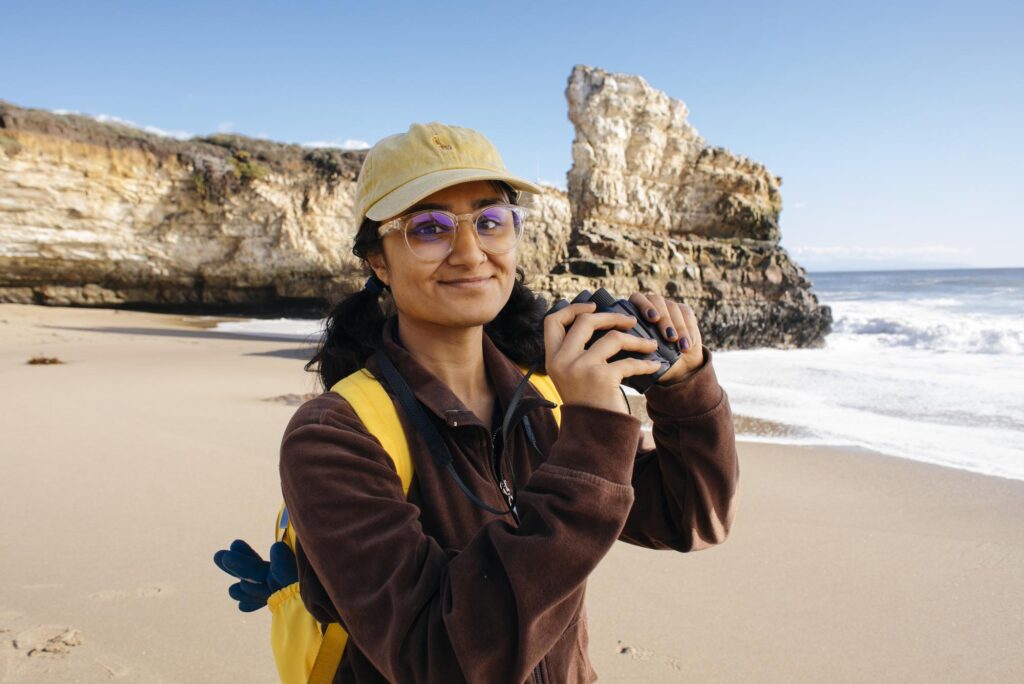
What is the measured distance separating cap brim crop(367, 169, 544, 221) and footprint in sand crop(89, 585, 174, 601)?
2.86 meters

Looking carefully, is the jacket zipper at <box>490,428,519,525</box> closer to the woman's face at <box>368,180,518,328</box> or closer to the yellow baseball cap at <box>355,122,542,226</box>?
the woman's face at <box>368,180,518,328</box>

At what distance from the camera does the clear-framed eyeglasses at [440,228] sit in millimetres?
1322

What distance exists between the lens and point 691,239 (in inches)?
917

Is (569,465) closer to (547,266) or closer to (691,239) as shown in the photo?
(547,266)

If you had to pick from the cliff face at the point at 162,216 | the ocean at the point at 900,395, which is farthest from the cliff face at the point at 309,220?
the ocean at the point at 900,395

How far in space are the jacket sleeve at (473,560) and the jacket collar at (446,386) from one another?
0.75 feet

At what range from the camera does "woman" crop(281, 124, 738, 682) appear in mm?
941

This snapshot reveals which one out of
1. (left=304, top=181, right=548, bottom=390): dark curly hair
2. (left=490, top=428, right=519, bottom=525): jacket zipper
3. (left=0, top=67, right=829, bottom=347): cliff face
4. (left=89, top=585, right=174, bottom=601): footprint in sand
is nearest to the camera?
(left=490, top=428, right=519, bottom=525): jacket zipper

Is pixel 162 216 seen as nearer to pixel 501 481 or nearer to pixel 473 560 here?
pixel 501 481

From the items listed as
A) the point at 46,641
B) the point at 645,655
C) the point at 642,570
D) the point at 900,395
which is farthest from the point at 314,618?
the point at 900,395

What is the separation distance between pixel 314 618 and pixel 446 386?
0.48 metres

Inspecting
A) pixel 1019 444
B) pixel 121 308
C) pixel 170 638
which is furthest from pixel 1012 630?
pixel 121 308

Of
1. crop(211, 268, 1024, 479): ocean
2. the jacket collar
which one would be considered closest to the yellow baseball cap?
the jacket collar

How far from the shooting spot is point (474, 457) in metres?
1.28
